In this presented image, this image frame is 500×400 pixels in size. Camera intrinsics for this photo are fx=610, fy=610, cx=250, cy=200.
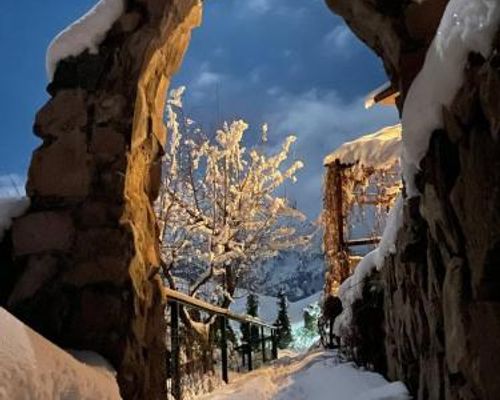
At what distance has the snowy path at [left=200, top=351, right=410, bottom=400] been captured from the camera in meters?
4.47

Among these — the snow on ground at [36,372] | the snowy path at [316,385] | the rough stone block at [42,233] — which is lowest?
the snowy path at [316,385]

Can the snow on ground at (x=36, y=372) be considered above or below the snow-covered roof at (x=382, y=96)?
below

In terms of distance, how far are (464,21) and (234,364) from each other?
8.58m

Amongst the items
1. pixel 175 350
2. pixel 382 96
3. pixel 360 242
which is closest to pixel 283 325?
pixel 360 242

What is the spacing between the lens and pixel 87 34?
14.5 ft

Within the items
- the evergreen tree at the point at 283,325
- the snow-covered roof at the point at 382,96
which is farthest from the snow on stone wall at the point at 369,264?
the evergreen tree at the point at 283,325

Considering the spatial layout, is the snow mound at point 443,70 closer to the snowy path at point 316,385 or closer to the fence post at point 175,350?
the snowy path at point 316,385

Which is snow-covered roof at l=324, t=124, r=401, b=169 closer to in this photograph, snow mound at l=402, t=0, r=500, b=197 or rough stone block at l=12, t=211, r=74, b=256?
snow mound at l=402, t=0, r=500, b=197

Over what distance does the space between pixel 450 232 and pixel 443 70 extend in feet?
2.44

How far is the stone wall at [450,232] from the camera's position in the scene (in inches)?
94.5

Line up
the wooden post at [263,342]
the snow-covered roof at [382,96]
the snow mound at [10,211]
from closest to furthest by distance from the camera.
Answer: the snow mound at [10,211], the snow-covered roof at [382,96], the wooden post at [263,342]

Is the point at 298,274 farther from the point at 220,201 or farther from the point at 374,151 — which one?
the point at 374,151

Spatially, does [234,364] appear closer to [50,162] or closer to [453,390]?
[50,162]

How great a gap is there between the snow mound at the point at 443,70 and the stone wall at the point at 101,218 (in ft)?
6.33
